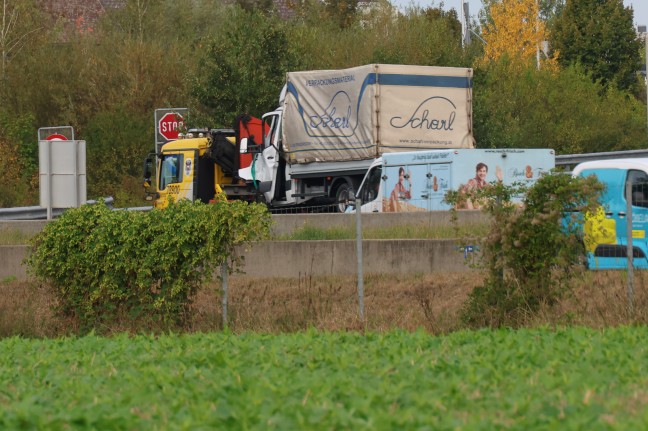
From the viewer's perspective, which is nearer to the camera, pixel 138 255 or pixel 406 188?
pixel 138 255

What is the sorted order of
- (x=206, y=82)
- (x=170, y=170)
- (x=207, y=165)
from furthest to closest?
(x=206, y=82) → (x=170, y=170) → (x=207, y=165)

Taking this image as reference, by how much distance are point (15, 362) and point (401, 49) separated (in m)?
38.7

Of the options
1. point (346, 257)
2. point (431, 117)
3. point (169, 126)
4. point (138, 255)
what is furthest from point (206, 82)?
point (138, 255)

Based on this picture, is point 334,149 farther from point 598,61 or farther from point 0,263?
point 598,61

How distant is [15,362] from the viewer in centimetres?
1081

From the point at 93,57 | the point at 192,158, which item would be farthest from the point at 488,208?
the point at 93,57

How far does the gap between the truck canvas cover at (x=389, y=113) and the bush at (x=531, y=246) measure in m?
14.4

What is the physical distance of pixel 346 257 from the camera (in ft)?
64.2

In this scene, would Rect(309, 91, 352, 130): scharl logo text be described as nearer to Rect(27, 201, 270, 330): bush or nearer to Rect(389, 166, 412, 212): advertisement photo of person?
Rect(389, 166, 412, 212): advertisement photo of person

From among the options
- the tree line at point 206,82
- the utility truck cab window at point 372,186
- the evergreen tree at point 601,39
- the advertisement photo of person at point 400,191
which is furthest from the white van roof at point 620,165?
the evergreen tree at point 601,39

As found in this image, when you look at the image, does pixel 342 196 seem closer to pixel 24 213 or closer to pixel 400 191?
pixel 400 191

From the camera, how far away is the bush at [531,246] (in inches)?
562

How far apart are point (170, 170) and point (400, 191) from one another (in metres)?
8.63

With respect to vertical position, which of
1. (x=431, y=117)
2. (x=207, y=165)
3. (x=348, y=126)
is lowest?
(x=207, y=165)
